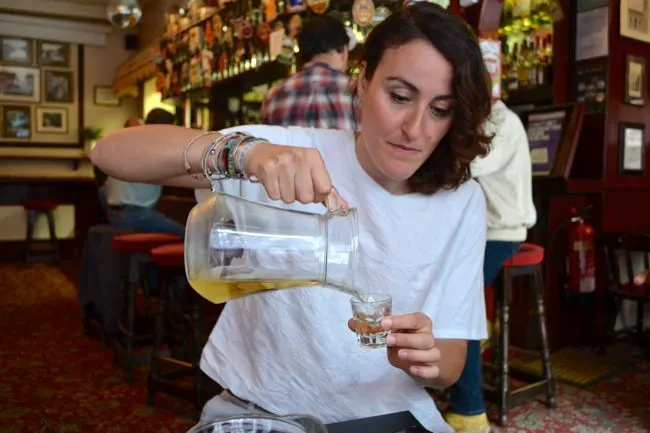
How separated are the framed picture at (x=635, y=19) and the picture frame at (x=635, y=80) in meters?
0.14

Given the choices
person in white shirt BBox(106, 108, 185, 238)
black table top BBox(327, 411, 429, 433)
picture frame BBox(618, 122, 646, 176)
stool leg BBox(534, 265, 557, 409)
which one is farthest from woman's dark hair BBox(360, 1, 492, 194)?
picture frame BBox(618, 122, 646, 176)

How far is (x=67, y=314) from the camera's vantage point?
15.9 ft

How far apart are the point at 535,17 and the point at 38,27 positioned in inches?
340

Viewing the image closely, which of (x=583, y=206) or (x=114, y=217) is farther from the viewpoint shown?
(x=114, y=217)

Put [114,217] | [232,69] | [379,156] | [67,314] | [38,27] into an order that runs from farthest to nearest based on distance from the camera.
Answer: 1. [38,27]
2. [232,69]
3. [67,314]
4. [114,217]
5. [379,156]

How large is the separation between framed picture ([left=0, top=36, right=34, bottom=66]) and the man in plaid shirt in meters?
8.64

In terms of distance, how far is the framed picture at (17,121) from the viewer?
32.7 feet

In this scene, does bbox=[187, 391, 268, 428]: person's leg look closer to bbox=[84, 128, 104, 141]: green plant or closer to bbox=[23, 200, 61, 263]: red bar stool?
bbox=[23, 200, 61, 263]: red bar stool

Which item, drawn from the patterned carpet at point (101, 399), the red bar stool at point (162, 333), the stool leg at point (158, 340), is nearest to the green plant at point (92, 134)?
the patterned carpet at point (101, 399)

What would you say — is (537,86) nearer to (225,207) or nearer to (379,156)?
(379,156)

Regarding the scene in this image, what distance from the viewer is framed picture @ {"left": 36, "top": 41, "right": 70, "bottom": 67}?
10.1 meters

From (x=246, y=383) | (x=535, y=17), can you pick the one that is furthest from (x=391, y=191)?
(x=535, y=17)

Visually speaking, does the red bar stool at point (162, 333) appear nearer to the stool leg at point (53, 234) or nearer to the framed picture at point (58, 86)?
the stool leg at point (53, 234)

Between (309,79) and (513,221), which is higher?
(309,79)
